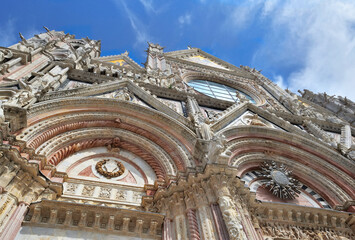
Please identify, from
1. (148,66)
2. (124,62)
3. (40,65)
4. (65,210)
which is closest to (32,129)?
(65,210)

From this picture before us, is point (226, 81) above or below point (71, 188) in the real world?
above

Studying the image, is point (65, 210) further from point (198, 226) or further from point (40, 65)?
point (40, 65)

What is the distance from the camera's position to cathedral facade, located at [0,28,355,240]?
4648mm

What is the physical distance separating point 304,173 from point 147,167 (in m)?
4.67

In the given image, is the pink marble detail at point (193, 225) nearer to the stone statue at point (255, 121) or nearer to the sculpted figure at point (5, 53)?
the stone statue at point (255, 121)

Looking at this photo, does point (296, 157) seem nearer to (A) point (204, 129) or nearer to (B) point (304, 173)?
(B) point (304, 173)

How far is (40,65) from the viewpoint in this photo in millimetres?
9414

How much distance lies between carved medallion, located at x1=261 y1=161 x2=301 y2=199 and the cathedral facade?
1.1 inches

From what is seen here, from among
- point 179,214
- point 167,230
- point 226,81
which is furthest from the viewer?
point 226,81

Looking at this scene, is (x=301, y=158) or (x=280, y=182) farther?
(x=301, y=158)

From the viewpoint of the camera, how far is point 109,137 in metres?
7.08

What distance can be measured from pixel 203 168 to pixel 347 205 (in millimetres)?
3906

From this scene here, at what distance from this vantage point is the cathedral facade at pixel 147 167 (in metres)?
4.65

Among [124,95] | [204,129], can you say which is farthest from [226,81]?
[204,129]
